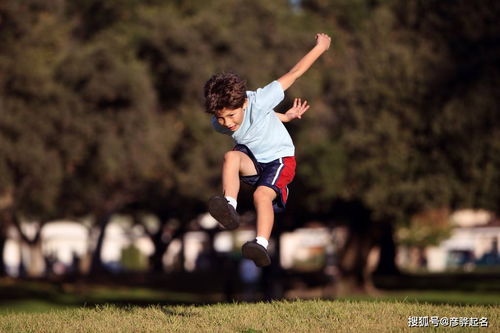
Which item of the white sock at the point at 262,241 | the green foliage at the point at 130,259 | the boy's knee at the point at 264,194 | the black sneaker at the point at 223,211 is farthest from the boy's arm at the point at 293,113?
the green foliage at the point at 130,259

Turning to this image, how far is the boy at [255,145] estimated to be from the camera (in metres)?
8.64

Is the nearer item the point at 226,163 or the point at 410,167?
the point at 226,163

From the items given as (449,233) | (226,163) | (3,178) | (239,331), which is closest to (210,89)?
(226,163)

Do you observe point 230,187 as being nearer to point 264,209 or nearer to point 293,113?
A: point 264,209

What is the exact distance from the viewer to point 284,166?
8.98 meters

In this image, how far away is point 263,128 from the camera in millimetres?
8914

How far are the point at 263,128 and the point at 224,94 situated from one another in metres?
0.57

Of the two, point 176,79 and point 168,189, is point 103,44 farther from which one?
point 168,189

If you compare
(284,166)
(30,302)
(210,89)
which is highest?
(210,89)

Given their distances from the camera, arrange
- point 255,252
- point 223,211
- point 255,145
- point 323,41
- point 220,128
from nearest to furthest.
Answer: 1. point 255,252
2. point 223,211
3. point 255,145
4. point 220,128
5. point 323,41

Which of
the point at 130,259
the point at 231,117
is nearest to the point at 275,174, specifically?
the point at 231,117

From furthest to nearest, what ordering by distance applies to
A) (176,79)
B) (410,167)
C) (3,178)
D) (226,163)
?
(176,79) → (410,167) → (3,178) → (226,163)

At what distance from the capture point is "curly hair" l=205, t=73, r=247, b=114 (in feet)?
28.4

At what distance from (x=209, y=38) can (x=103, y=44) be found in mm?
4152
